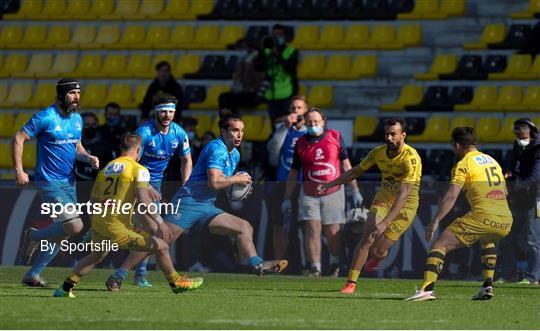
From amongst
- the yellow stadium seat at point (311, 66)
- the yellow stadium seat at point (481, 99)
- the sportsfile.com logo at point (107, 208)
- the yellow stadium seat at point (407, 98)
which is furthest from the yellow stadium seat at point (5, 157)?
the yellow stadium seat at point (481, 99)

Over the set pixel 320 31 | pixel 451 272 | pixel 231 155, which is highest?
pixel 320 31

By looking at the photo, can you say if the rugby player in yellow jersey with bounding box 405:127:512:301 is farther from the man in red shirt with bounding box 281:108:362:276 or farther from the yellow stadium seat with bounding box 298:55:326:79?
the yellow stadium seat with bounding box 298:55:326:79

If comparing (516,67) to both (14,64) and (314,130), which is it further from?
(14,64)

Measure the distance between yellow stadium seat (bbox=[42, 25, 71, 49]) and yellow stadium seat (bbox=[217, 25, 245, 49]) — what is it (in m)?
3.22

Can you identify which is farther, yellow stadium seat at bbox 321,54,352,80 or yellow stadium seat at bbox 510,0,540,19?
yellow stadium seat at bbox 321,54,352,80

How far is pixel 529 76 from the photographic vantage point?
2311 centimetres

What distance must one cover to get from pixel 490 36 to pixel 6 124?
874 cm

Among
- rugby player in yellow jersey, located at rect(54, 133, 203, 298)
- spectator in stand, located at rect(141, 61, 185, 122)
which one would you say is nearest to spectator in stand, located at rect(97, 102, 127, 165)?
spectator in stand, located at rect(141, 61, 185, 122)

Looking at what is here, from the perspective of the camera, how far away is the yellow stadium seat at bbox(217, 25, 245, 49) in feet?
83.1

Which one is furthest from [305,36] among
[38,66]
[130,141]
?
[130,141]

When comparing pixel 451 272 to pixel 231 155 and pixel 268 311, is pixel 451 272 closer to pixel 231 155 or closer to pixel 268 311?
pixel 231 155

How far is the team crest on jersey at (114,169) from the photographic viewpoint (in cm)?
1341

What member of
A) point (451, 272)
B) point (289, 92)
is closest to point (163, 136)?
point (451, 272)

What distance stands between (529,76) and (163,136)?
9675 mm
